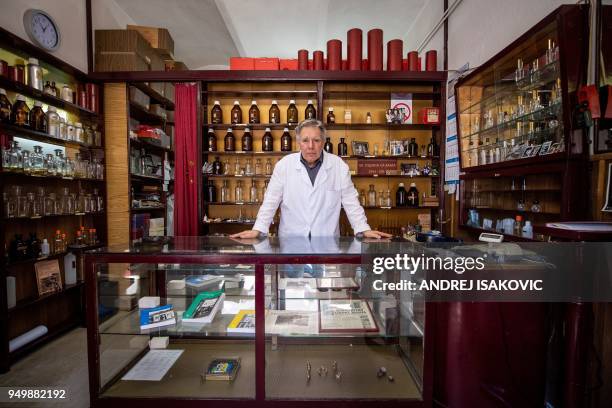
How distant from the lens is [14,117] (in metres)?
2.68

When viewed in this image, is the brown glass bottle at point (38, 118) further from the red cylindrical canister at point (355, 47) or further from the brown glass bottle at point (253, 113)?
the red cylindrical canister at point (355, 47)

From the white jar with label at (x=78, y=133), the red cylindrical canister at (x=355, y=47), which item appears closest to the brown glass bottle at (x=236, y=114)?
the red cylindrical canister at (x=355, y=47)

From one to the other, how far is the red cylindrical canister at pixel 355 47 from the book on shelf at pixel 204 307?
10.9 ft

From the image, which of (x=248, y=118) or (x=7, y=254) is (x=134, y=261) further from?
(x=248, y=118)

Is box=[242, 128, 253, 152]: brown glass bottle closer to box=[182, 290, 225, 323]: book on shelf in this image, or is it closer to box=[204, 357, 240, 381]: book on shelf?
box=[182, 290, 225, 323]: book on shelf

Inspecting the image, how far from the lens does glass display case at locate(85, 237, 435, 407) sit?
1389 millimetres

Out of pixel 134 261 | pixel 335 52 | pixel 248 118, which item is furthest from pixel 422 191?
pixel 134 261

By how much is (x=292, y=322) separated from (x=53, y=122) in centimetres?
305

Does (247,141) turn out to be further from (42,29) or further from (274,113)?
(42,29)

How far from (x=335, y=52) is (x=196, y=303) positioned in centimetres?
345

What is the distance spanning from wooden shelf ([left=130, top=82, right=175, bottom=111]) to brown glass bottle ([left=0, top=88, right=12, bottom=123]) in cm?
154

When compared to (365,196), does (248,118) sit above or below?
above

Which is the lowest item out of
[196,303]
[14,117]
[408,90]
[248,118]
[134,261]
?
[196,303]

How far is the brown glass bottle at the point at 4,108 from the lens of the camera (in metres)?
2.51
